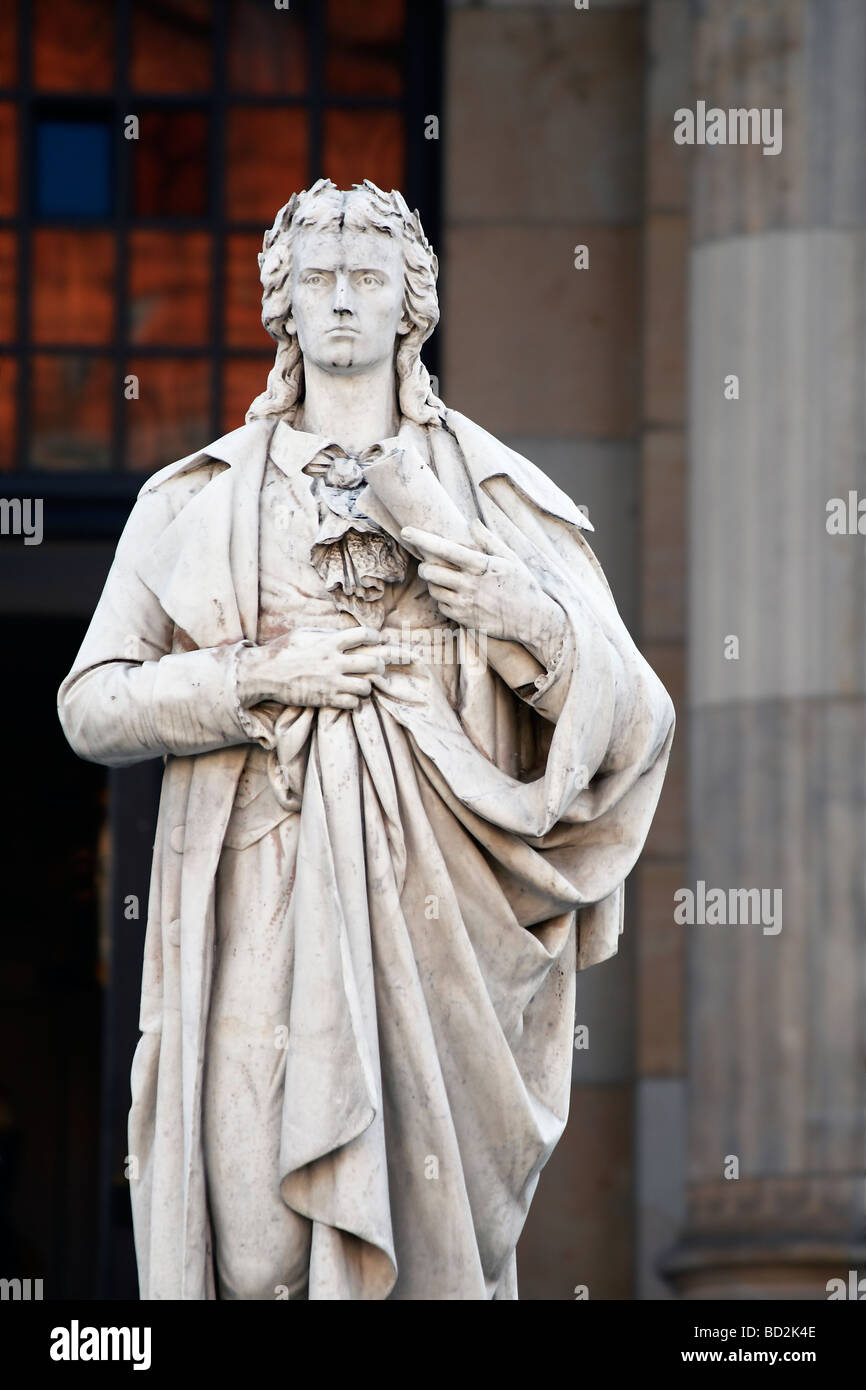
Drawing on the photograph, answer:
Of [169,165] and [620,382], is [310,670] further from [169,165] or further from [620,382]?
[169,165]

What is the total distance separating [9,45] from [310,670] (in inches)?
432

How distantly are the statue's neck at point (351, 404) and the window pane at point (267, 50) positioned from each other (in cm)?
980

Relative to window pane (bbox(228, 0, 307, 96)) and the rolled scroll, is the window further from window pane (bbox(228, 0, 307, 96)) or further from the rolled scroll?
the rolled scroll

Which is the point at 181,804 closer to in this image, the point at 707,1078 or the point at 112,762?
the point at 112,762

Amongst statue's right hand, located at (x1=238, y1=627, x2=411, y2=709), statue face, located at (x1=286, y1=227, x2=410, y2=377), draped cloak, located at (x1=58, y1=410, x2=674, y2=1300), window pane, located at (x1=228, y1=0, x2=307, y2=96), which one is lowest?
draped cloak, located at (x1=58, y1=410, x2=674, y2=1300)

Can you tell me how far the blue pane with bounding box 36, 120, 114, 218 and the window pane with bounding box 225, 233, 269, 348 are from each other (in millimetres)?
744

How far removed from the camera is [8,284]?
66.7 ft

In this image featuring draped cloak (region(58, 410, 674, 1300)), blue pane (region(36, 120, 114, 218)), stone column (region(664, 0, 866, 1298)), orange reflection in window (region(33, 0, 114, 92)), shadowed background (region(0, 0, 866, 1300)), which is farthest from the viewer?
orange reflection in window (region(33, 0, 114, 92))

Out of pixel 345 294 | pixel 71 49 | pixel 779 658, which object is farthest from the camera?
pixel 71 49

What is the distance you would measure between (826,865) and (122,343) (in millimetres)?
4932

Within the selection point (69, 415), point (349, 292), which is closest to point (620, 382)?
point (69, 415)

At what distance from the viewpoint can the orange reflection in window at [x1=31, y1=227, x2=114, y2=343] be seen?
798 inches

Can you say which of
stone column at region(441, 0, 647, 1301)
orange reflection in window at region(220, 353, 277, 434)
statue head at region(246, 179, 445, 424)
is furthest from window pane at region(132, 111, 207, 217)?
statue head at region(246, 179, 445, 424)

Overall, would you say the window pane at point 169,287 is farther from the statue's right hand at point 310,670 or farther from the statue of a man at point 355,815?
the statue's right hand at point 310,670
